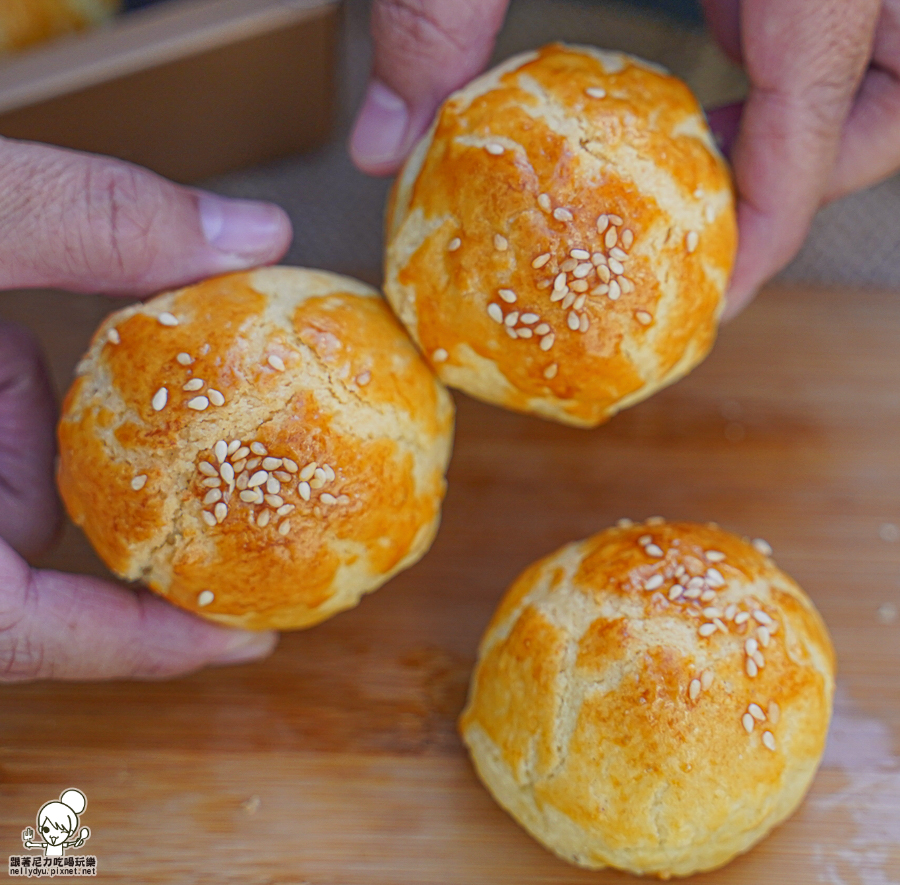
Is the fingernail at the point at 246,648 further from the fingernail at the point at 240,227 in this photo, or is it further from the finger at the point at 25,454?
the fingernail at the point at 240,227

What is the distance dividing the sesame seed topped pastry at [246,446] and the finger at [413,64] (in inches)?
18.2

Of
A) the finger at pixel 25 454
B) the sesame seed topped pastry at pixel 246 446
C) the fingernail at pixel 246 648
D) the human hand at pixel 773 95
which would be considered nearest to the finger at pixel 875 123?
the human hand at pixel 773 95

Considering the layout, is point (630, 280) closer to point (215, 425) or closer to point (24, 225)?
point (215, 425)

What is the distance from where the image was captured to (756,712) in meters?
1.86

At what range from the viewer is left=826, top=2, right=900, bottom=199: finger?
2.24 meters

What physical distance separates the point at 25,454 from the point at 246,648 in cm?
75

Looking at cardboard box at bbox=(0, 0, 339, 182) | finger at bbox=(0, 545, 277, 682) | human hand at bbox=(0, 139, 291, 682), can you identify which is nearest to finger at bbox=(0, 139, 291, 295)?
human hand at bbox=(0, 139, 291, 682)

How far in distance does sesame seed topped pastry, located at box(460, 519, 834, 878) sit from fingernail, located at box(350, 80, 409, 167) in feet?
3.60

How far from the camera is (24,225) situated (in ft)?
6.40

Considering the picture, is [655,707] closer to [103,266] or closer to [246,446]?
[246,446]

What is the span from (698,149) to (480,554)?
1154mm

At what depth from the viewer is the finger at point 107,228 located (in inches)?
77.1

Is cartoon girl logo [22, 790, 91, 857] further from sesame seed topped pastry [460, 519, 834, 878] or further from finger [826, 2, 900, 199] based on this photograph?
finger [826, 2, 900, 199]

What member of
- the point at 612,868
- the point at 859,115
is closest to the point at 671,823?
the point at 612,868
